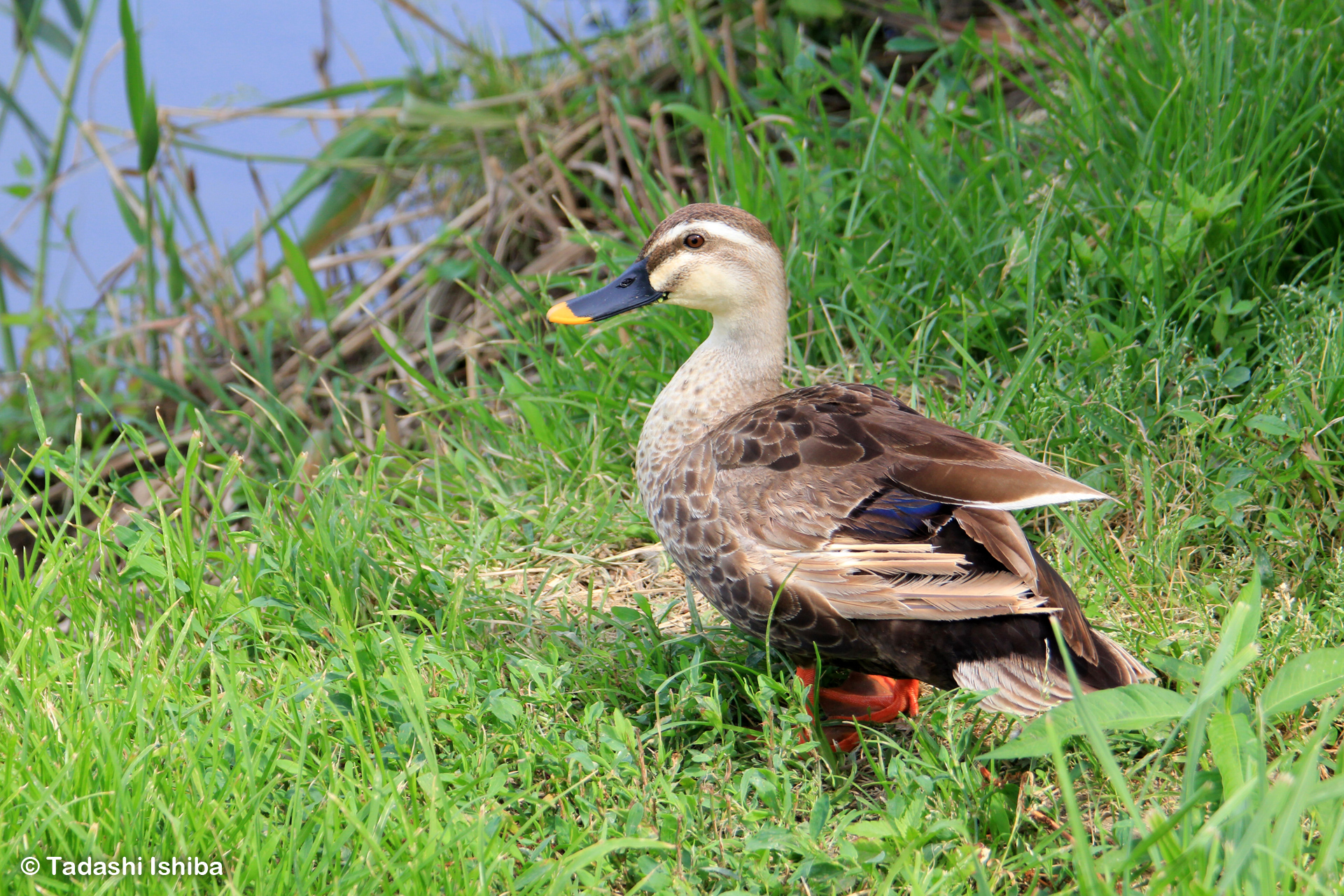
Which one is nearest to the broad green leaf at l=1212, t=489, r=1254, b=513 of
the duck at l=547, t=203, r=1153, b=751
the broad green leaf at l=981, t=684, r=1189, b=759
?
the duck at l=547, t=203, r=1153, b=751

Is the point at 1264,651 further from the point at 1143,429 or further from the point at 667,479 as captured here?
the point at 667,479

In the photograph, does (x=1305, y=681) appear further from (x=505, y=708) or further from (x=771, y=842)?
(x=505, y=708)

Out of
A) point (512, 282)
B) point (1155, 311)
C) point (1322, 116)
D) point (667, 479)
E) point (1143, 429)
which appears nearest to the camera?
point (667, 479)

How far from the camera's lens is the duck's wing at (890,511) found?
233cm

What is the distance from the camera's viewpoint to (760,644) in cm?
278

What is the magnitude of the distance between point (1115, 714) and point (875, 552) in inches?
23.7

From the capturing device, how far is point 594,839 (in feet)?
7.27

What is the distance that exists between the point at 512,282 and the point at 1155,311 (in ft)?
7.77

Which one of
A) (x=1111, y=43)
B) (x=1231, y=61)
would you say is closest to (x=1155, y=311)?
(x=1231, y=61)

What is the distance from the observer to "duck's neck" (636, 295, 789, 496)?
306 cm

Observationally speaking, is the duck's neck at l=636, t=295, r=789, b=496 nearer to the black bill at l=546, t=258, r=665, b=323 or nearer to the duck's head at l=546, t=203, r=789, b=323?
the duck's head at l=546, t=203, r=789, b=323

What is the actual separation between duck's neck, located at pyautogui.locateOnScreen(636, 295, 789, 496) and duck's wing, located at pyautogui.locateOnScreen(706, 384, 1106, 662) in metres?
0.29

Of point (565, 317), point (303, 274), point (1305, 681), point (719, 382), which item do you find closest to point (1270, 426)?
point (1305, 681)

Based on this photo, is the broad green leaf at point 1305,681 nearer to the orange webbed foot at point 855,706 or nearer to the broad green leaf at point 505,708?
the orange webbed foot at point 855,706
